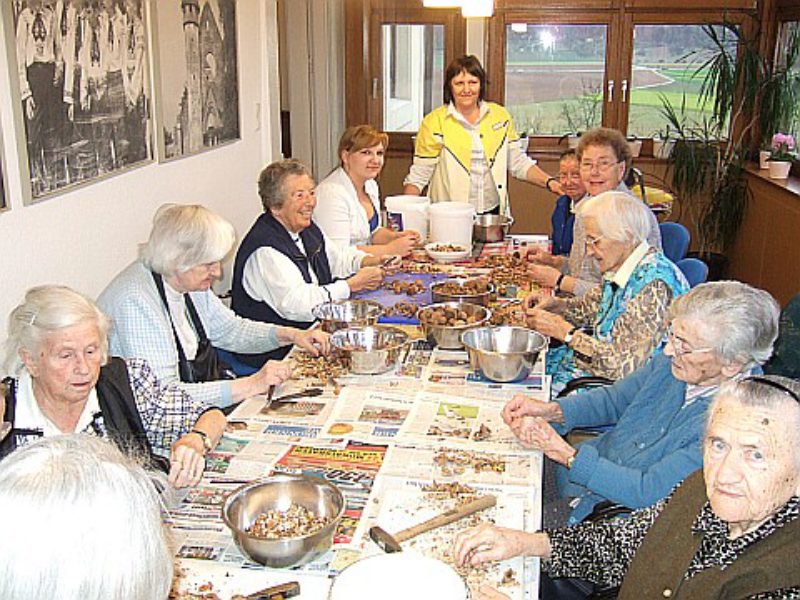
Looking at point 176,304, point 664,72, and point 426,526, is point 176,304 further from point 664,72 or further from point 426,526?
point 664,72

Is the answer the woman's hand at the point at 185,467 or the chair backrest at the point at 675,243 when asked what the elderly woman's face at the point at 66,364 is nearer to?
the woman's hand at the point at 185,467

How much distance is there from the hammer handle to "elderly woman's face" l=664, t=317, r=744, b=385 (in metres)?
0.63

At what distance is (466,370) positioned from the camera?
2826 millimetres

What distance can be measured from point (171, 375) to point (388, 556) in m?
1.28

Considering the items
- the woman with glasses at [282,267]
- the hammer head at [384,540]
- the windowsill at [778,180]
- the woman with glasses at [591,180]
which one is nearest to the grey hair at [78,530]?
the hammer head at [384,540]

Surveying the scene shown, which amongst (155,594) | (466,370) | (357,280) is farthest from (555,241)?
(155,594)

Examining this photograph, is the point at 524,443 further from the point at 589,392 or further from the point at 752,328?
the point at 752,328

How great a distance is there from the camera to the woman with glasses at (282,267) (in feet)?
11.3

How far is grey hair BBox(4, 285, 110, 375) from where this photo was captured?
204cm

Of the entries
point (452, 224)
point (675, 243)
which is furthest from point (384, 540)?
point (675, 243)

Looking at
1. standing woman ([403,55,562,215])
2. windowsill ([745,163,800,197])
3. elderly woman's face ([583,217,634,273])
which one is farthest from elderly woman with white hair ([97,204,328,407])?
windowsill ([745,163,800,197])

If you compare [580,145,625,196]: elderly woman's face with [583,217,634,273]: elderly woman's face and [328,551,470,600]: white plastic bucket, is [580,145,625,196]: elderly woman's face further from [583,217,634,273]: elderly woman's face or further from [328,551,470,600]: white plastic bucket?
[328,551,470,600]: white plastic bucket

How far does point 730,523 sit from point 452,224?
2.91m

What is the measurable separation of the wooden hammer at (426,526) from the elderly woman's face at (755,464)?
551 millimetres
